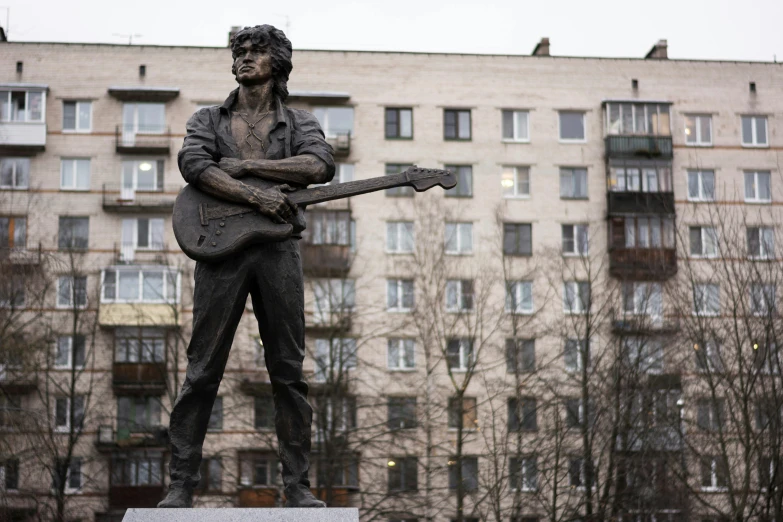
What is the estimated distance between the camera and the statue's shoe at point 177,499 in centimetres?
1049

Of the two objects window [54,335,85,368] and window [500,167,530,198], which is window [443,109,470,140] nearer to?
window [500,167,530,198]

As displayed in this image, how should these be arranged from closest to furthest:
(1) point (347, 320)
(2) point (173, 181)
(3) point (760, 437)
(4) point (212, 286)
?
(4) point (212, 286)
(3) point (760, 437)
(1) point (347, 320)
(2) point (173, 181)

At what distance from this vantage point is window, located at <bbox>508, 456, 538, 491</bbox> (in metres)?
41.8

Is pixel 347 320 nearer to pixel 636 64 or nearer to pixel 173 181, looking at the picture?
pixel 173 181

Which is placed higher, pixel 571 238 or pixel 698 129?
pixel 698 129

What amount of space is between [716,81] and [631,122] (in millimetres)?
4356

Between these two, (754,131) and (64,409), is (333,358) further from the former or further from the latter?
(754,131)

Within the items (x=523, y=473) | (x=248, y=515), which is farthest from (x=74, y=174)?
(x=248, y=515)

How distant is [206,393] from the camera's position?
11016 mm

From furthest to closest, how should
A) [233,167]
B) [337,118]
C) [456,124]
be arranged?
[456,124] → [337,118] → [233,167]

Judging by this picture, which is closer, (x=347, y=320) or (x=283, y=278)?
(x=283, y=278)

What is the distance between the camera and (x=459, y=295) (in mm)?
57625

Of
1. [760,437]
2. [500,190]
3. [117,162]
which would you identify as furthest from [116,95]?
[760,437]

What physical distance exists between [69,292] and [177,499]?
45.8 metres
